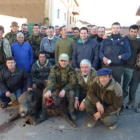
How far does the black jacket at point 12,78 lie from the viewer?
5364 millimetres

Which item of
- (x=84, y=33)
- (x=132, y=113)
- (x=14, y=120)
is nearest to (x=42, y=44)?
(x=84, y=33)

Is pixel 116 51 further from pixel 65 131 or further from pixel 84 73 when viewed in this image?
pixel 65 131

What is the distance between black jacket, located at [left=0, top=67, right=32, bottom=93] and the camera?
5.36 m

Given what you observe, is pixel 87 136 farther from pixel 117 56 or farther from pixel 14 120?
pixel 117 56

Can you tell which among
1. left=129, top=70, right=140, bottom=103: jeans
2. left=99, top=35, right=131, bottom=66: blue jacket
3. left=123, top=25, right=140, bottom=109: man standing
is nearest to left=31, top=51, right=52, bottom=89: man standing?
left=99, top=35, right=131, bottom=66: blue jacket

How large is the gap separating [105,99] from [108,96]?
13cm

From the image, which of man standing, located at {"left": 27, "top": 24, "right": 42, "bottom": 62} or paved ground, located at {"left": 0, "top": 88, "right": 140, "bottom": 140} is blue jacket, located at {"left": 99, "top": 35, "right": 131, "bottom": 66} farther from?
man standing, located at {"left": 27, "top": 24, "right": 42, "bottom": 62}

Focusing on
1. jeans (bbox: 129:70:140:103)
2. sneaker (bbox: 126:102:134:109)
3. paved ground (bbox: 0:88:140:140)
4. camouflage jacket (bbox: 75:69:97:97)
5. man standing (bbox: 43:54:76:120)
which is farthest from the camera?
sneaker (bbox: 126:102:134:109)

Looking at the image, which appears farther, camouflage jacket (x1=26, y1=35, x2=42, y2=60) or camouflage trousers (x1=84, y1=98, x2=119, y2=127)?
camouflage jacket (x1=26, y1=35, x2=42, y2=60)

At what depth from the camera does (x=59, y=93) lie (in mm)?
4793

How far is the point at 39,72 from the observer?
5.86 m

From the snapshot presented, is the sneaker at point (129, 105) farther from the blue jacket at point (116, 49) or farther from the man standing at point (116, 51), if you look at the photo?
the blue jacket at point (116, 49)

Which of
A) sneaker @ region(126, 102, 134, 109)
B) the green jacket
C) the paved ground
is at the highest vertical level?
the green jacket

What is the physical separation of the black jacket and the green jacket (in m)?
1.97
